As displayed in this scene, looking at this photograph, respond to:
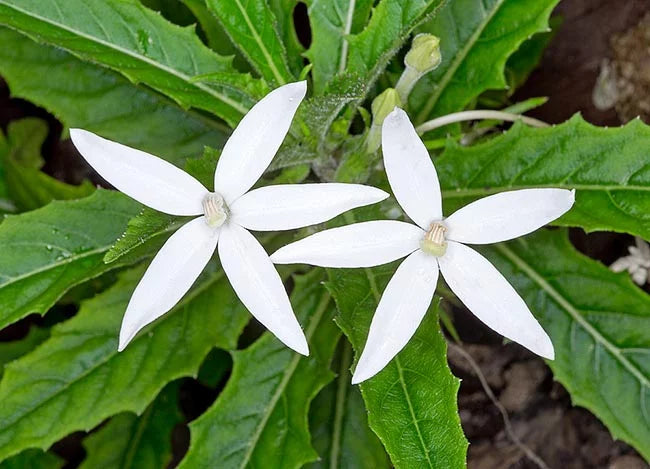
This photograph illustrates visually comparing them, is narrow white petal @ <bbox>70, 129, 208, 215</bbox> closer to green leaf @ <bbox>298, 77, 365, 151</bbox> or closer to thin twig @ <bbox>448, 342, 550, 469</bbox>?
green leaf @ <bbox>298, 77, 365, 151</bbox>

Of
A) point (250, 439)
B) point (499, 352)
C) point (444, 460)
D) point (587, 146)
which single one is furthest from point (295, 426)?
point (587, 146)

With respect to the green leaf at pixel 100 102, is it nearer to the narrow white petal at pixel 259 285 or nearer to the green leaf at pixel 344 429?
the green leaf at pixel 344 429

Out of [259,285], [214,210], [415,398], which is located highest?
[214,210]

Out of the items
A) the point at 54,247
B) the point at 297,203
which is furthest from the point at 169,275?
the point at 54,247

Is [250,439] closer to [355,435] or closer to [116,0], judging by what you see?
[355,435]

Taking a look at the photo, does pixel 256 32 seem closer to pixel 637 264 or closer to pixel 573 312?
pixel 573 312

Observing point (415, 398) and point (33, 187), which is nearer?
point (415, 398)

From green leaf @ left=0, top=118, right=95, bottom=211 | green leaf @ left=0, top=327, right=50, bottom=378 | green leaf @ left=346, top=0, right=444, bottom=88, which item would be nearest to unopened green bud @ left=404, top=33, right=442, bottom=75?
green leaf @ left=346, top=0, right=444, bottom=88
